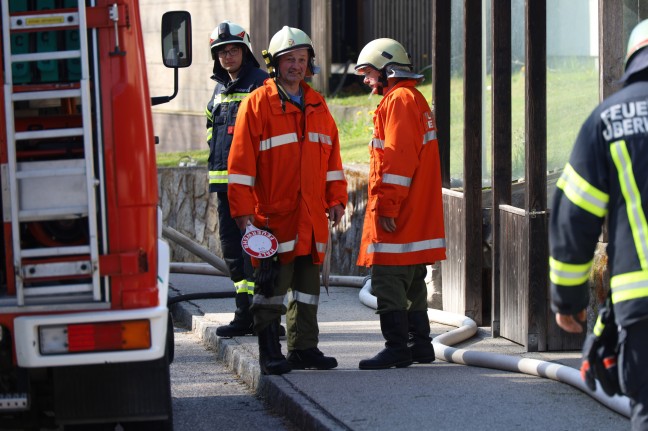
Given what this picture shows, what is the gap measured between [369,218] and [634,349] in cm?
333

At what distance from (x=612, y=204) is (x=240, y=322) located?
15.3 ft

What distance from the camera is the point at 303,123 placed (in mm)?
6844

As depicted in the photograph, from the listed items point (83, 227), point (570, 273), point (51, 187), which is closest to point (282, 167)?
point (83, 227)

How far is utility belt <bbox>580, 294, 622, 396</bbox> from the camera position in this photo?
3943 mm

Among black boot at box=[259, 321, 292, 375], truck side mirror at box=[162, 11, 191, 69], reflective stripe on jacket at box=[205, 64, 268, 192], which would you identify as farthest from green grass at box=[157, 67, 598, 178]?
truck side mirror at box=[162, 11, 191, 69]

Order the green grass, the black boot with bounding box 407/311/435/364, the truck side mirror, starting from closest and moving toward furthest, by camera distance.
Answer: the truck side mirror → the black boot with bounding box 407/311/435/364 → the green grass

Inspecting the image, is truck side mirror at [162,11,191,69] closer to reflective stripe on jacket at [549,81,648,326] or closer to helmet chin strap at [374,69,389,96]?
helmet chin strap at [374,69,389,96]

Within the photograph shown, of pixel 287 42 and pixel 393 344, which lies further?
pixel 393 344

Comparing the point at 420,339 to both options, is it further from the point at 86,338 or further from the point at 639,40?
the point at 639,40

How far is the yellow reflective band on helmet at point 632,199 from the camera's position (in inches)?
150

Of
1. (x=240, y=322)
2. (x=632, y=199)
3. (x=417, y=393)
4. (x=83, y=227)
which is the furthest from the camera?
(x=240, y=322)

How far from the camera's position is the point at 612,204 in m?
3.89

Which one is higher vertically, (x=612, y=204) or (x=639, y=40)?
(x=639, y=40)

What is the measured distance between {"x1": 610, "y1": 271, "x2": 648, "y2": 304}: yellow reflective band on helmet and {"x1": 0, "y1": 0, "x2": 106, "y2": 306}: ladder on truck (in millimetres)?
1859
